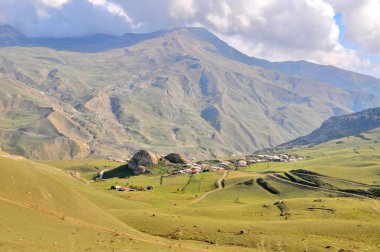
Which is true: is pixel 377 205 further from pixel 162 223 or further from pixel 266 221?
pixel 162 223

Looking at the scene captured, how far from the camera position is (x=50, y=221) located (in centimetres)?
5653

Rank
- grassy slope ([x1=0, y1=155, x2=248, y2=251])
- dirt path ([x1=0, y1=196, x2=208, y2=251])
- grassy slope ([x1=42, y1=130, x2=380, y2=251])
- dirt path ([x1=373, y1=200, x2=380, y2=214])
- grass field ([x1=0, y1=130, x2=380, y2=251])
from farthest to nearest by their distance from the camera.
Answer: dirt path ([x1=373, y1=200, x2=380, y2=214]), grassy slope ([x1=42, y1=130, x2=380, y2=251]), dirt path ([x1=0, y1=196, x2=208, y2=251]), grass field ([x1=0, y1=130, x2=380, y2=251]), grassy slope ([x1=0, y1=155, x2=248, y2=251])

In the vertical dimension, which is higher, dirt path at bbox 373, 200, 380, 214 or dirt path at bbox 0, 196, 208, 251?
dirt path at bbox 0, 196, 208, 251

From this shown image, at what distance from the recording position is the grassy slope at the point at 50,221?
50.0 m

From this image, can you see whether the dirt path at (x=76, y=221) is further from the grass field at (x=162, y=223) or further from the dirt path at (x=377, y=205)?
the dirt path at (x=377, y=205)

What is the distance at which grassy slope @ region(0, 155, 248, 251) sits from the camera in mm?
49969

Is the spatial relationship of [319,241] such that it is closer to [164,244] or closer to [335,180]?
[164,244]

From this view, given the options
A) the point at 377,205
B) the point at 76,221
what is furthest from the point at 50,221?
the point at 377,205

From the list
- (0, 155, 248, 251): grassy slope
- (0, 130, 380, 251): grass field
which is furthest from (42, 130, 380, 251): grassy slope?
(0, 155, 248, 251): grassy slope

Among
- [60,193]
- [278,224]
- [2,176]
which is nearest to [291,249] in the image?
[278,224]

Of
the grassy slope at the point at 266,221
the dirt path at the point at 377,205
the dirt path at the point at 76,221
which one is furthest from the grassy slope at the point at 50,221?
the dirt path at the point at 377,205

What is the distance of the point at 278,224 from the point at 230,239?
15.0 metres

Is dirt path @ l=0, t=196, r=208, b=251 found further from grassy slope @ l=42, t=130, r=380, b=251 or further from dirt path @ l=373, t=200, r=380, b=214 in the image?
dirt path @ l=373, t=200, r=380, b=214

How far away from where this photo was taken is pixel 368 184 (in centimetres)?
16062
